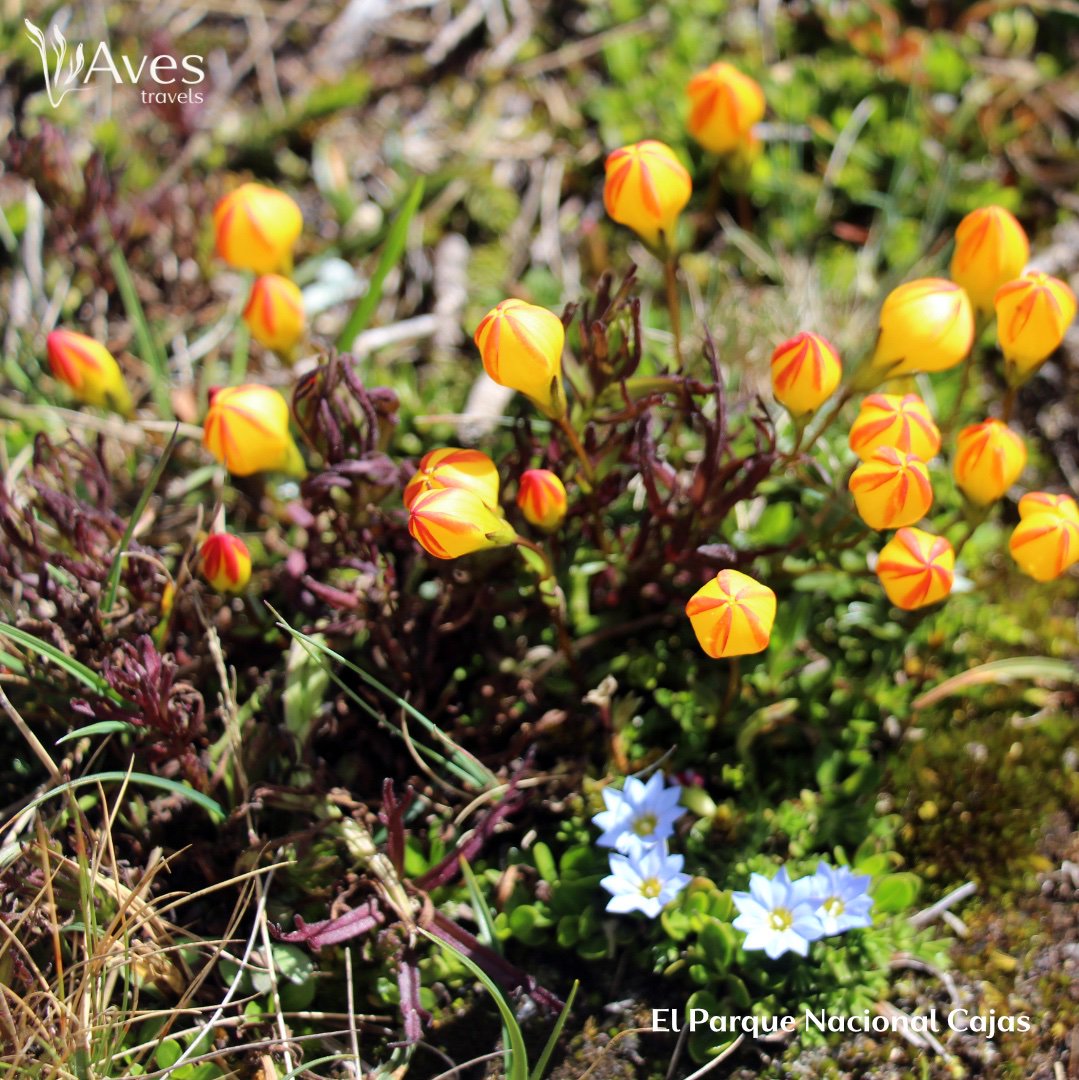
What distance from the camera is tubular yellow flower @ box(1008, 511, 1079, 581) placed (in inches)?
81.7

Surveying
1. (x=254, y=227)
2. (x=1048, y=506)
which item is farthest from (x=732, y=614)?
(x=254, y=227)

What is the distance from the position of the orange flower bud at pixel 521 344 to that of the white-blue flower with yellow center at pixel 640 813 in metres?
0.88

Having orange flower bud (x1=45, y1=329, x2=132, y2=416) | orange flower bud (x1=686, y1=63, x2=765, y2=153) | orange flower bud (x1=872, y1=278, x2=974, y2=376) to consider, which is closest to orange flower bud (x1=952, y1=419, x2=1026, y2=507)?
orange flower bud (x1=872, y1=278, x2=974, y2=376)

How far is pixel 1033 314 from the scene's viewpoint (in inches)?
86.3

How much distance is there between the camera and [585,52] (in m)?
3.83

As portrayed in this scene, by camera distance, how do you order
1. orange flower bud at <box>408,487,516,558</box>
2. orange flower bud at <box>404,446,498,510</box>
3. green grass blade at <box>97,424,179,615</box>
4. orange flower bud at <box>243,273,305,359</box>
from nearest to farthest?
orange flower bud at <box>408,487,516,558</box>, orange flower bud at <box>404,446,498,510</box>, green grass blade at <box>97,424,179,615</box>, orange flower bud at <box>243,273,305,359</box>

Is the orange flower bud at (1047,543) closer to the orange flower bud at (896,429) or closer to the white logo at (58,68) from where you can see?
the orange flower bud at (896,429)

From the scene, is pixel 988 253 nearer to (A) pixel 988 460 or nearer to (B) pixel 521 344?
(A) pixel 988 460

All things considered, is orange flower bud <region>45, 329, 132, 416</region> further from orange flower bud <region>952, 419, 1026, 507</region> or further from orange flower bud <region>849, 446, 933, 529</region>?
orange flower bud <region>952, 419, 1026, 507</region>

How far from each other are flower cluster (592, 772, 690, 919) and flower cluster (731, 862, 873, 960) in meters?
0.14

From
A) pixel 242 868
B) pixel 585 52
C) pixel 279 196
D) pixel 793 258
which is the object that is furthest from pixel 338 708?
pixel 585 52

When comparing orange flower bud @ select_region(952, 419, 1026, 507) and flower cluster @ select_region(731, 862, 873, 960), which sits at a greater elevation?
orange flower bud @ select_region(952, 419, 1026, 507)

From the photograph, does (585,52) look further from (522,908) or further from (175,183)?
(522,908)

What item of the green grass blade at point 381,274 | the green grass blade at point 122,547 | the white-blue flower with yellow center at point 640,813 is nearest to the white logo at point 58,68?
the green grass blade at point 381,274
